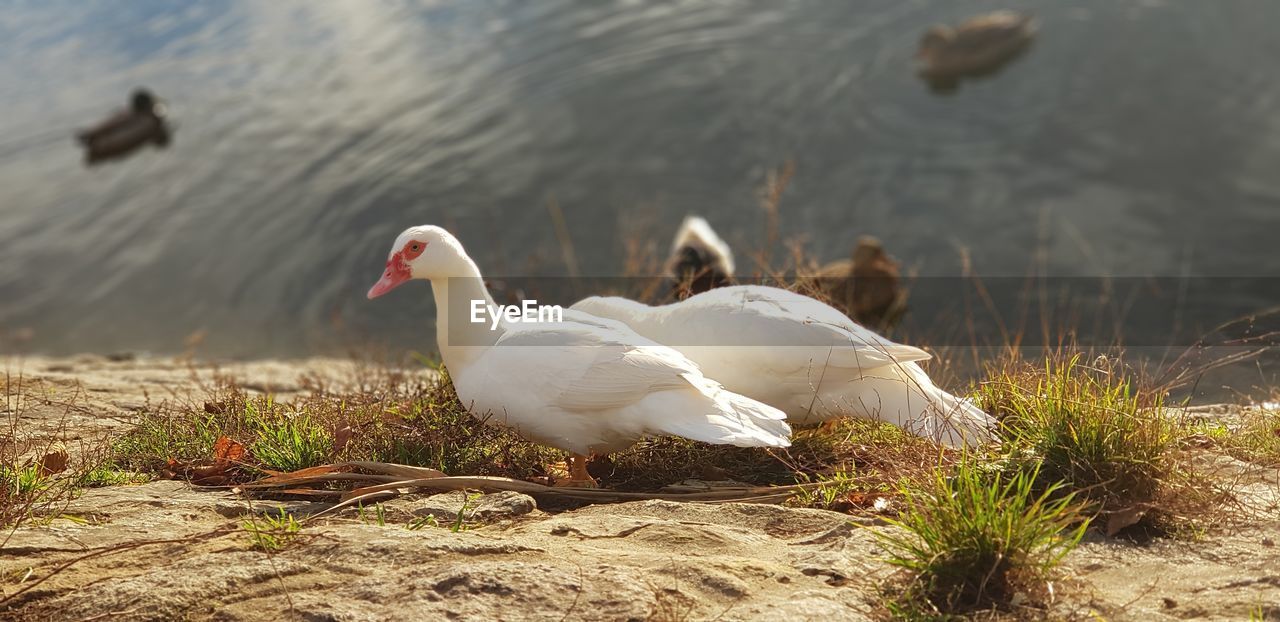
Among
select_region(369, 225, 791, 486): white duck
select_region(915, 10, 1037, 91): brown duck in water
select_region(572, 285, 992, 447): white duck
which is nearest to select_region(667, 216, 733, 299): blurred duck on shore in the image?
select_region(572, 285, 992, 447): white duck

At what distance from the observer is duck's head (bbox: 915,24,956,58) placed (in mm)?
14328

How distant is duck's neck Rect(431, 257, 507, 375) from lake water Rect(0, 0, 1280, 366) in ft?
13.8

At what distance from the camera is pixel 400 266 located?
5102 mm

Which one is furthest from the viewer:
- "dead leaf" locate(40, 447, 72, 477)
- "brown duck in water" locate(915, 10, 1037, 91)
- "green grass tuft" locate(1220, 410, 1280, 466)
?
"brown duck in water" locate(915, 10, 1037, 91)

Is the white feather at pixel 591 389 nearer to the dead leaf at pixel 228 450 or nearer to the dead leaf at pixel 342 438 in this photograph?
the dead leaf at pixel 342 438

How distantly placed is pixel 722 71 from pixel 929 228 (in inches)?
181

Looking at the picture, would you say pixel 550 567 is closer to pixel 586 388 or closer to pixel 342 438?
pixel 586 388

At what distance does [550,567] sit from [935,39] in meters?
12.8

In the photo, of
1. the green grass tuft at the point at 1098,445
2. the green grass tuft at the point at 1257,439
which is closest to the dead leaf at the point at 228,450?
the green grass tuft at the point at 1098,445

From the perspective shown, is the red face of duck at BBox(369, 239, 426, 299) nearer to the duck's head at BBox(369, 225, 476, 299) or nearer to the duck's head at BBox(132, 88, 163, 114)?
the duck's head at BBox(369, 225, 476, 299)

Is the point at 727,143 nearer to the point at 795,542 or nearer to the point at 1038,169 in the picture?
the point at 1038,169

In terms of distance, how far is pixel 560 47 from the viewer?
53.1ft

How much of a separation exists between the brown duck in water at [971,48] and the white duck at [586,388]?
1063 centimetres

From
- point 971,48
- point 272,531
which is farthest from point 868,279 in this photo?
point 272,531
